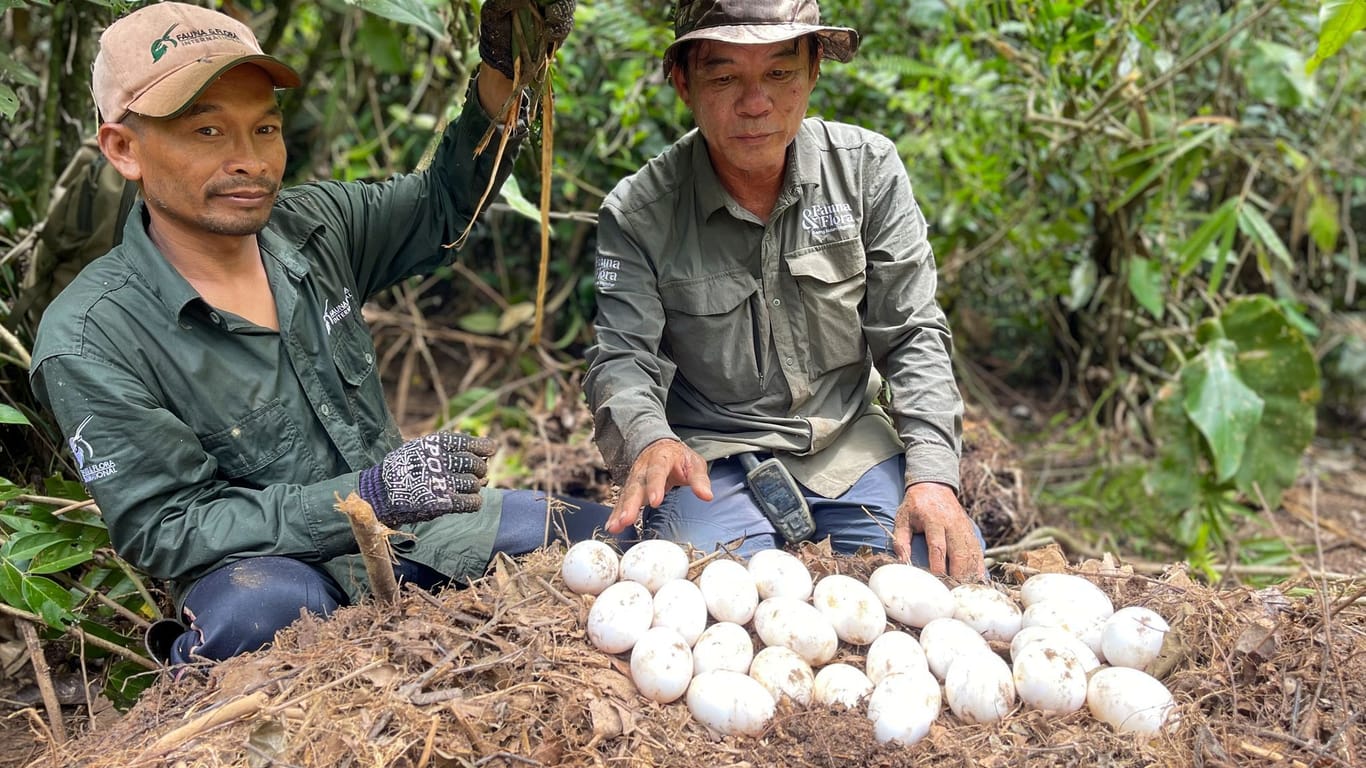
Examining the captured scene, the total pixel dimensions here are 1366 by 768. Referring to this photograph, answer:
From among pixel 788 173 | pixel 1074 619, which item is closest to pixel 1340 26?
pixel 788 173

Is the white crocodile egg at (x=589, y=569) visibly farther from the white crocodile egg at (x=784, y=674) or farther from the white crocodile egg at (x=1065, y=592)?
the white crocodile egg at (x=1065, y=592)

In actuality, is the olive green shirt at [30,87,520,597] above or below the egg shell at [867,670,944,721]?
above

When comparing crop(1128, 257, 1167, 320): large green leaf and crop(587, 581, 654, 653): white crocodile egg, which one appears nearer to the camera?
crop(587, 581, 654, 653): white crocodile egg

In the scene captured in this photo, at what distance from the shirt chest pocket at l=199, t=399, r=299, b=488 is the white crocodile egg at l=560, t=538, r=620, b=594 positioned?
71cm

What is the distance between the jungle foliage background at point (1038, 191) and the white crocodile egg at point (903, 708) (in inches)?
78.3

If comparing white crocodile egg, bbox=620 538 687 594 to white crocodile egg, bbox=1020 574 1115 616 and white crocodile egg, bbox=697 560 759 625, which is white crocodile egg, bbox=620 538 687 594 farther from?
white crocodile egg, bbox=1020 574 1115 616

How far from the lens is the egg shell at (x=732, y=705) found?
203 centimetres

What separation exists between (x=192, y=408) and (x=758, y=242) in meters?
1.46

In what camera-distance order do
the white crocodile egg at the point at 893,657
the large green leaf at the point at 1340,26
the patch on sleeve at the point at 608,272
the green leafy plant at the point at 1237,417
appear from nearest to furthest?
the white crocodile egg at the point at 893,657 → the large green leaf at the point at 1340,26 → the patch on sleeve at the point at 608,272 → the green leafy plant at the point at 1237,417

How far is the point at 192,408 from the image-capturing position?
2373 mm

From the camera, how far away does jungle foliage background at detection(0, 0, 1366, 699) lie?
13.5 ft

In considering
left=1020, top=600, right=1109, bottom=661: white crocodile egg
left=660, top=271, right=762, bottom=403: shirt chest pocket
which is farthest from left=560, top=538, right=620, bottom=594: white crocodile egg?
left=1020, top=600, right=1109, bottom=661: white crocodile egg

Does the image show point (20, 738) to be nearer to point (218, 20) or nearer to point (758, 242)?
point (218, 20)

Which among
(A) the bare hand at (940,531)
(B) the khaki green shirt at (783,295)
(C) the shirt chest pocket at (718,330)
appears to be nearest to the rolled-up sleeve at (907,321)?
(B) the khaki green shirt at (783,295)
